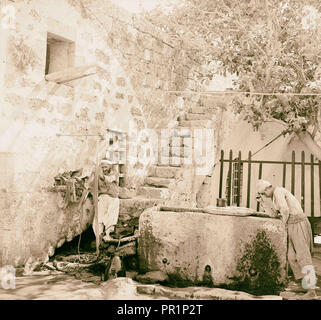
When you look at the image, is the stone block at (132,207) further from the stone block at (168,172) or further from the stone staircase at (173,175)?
the stone block at (168,172)

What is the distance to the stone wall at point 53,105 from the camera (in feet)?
15.2

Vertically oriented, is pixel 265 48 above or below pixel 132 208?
above

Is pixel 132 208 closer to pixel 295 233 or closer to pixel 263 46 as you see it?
pixel 295 233

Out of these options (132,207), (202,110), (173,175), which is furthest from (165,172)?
(202,110)

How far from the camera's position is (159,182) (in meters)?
6.73

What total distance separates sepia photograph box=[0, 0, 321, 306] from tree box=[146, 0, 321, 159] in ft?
0.11

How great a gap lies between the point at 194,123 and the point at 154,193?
6.38 ft

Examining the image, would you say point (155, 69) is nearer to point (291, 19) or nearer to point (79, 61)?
point (79, 61)

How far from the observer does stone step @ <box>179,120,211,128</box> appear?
7.63 m

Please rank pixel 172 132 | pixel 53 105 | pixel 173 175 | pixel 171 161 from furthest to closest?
pixel 172 132 → pixel 171 161 → pixel 173 175 → pixel 53 105

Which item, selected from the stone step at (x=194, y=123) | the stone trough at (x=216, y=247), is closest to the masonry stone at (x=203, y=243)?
the stone trough at (x=216, y=247)

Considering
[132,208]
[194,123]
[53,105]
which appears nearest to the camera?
[53,105]

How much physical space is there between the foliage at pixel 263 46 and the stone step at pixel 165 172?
5.74 ft
